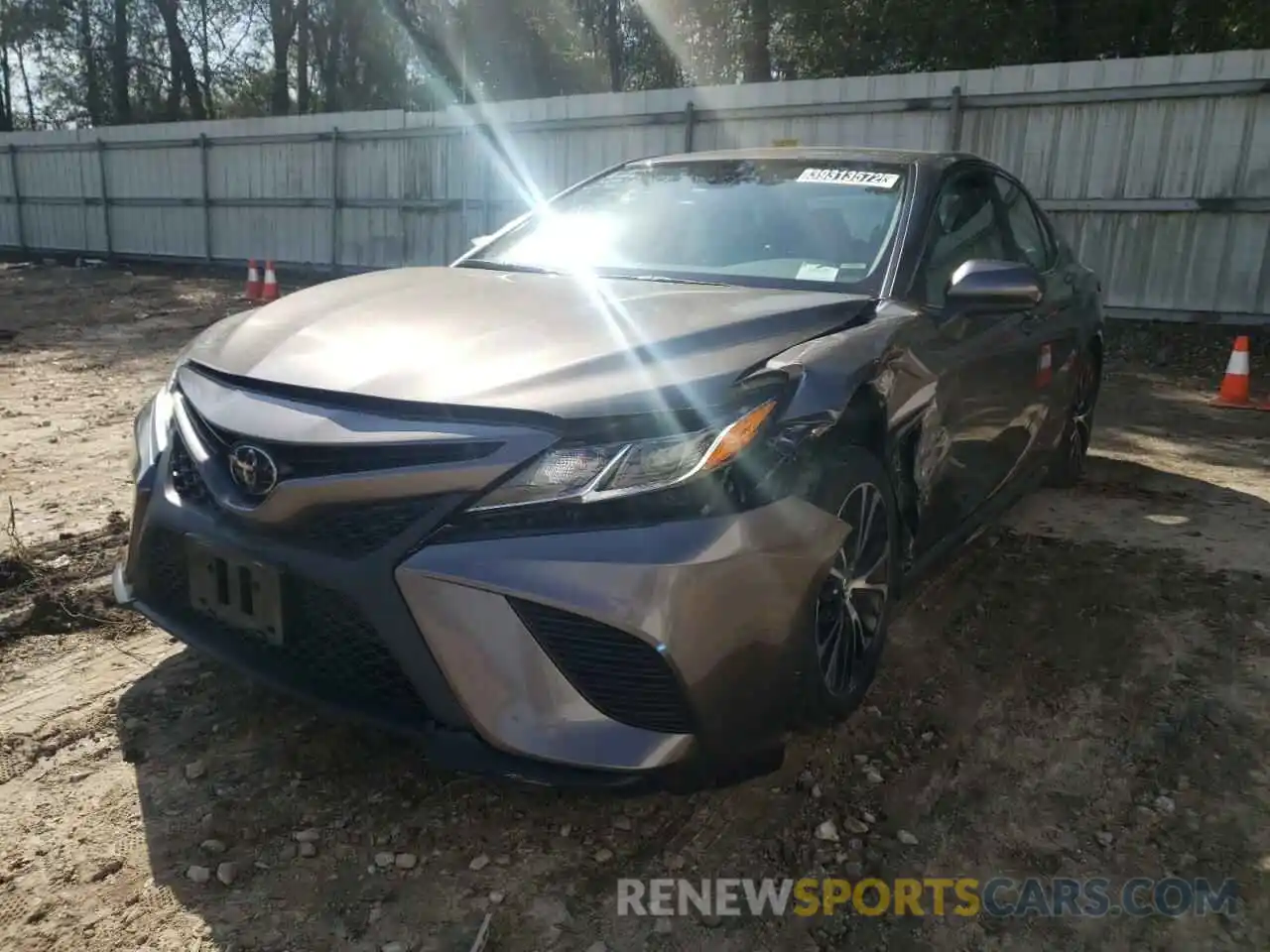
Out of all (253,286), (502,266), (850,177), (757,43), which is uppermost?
(757,43)

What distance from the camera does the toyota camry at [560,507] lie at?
182 centimetres

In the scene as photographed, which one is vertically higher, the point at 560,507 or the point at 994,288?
the point at 994,288

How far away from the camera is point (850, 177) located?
326cm

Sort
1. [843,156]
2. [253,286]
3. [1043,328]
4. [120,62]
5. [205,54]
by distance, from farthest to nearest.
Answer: [205,54]
[120,62]
[253,286]
[1043,328]
[843,156]

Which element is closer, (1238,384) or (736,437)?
(736,437)

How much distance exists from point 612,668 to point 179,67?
3358cm

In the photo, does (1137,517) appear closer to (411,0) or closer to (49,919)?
(49,919)

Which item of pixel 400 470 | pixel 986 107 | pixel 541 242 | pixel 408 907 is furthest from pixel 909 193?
pixel 986 107

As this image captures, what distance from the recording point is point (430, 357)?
212 centimetres

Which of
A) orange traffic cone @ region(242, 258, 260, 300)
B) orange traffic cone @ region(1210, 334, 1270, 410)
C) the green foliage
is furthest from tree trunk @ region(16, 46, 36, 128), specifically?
orange traffic cone @ region(1210, 334, 1270, 410)

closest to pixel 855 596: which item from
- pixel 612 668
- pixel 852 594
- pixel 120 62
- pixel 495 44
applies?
pixel 852 594

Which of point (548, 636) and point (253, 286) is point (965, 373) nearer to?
point (548, 636)

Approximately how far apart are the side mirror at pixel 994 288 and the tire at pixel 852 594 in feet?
2.19

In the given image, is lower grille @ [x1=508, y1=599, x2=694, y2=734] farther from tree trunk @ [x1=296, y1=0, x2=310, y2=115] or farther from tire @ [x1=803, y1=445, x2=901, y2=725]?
tree trunk @ [x1=296, y1=0, x2=310, y2=115]
